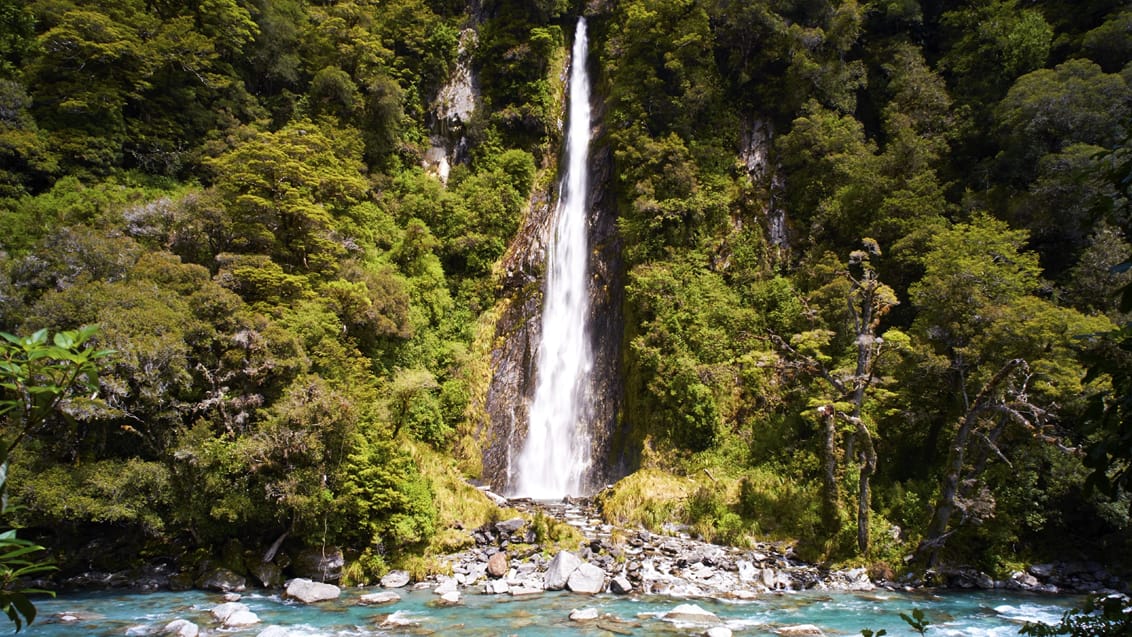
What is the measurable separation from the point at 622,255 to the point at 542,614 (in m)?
15.2

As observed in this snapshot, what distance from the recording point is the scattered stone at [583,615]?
35.0 ft

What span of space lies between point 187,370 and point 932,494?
18.5m

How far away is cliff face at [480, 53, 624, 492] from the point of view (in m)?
21.5

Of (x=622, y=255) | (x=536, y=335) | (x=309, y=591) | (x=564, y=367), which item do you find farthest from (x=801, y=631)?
(x=622, y=255)

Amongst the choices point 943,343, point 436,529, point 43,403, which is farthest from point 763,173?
point 43,403

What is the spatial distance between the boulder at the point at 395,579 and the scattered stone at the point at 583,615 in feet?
14.6

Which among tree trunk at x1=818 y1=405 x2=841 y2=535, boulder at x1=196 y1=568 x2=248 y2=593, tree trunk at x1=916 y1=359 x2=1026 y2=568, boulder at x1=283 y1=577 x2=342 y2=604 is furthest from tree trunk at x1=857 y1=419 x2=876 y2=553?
boulder at x1=196 y1=568 x2=248 y2=593

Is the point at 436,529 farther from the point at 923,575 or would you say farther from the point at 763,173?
the point at 763,173

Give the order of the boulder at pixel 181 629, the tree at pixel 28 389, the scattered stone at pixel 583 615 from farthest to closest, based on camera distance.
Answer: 1. the scattered stone at pixel 583 615
2. the boulder at pixel 181 629
3. the tree at pixel 28 389

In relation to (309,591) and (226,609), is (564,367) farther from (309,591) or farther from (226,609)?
(226,609)

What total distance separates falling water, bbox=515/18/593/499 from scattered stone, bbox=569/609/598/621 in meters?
9.44

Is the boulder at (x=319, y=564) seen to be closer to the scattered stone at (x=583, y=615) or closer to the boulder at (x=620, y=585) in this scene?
the scattered stone at (x=583, y=615)

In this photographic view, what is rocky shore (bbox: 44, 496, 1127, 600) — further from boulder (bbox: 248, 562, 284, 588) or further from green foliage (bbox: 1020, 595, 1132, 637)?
green foliage (bbox: 1020, 595, 1132, 637)

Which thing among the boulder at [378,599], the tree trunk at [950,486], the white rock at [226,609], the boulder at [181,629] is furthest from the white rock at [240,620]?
the tree trunk at [950,486]
